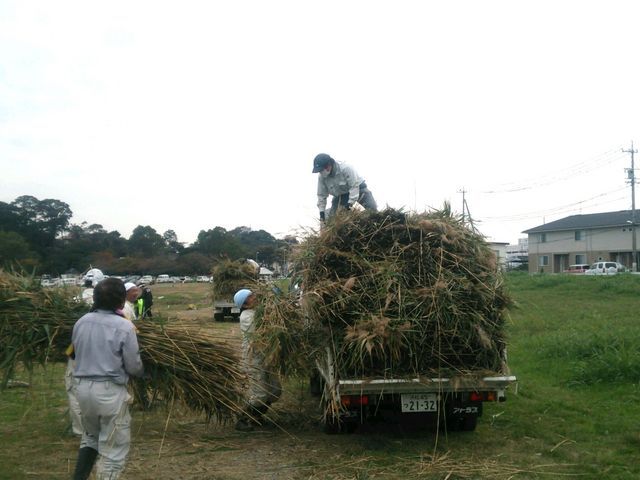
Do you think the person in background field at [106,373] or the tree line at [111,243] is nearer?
the person in background field at [106,373]

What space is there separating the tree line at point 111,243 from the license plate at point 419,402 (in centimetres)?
1391

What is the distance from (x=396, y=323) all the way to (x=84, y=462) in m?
2.79

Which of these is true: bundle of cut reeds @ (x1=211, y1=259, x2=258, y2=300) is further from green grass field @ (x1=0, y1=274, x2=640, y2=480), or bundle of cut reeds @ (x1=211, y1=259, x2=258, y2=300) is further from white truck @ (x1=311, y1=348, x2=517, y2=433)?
white truck @ (x1=311, y1=348, x2=517, y2=433)

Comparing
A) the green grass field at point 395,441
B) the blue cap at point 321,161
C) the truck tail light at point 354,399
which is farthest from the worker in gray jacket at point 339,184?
the truck tail light at point 354,399

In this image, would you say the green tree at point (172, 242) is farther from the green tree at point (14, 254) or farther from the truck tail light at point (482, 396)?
the truck tail light at point (482, 396)

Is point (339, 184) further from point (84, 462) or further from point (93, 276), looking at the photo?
point (84, 462)

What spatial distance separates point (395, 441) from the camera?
650 centimetres

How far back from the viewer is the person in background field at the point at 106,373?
178 inches

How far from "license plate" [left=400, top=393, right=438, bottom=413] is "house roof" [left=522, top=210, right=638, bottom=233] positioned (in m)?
59.9

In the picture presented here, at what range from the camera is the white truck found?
19.2 ft

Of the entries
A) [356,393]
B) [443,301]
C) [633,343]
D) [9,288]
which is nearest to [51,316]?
[9,288]

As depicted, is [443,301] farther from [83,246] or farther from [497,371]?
[83,246]

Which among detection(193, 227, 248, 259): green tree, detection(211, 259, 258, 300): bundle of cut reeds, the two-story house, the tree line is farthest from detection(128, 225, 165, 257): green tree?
the two-story house

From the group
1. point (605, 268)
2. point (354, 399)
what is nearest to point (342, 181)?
point (354, 399)
